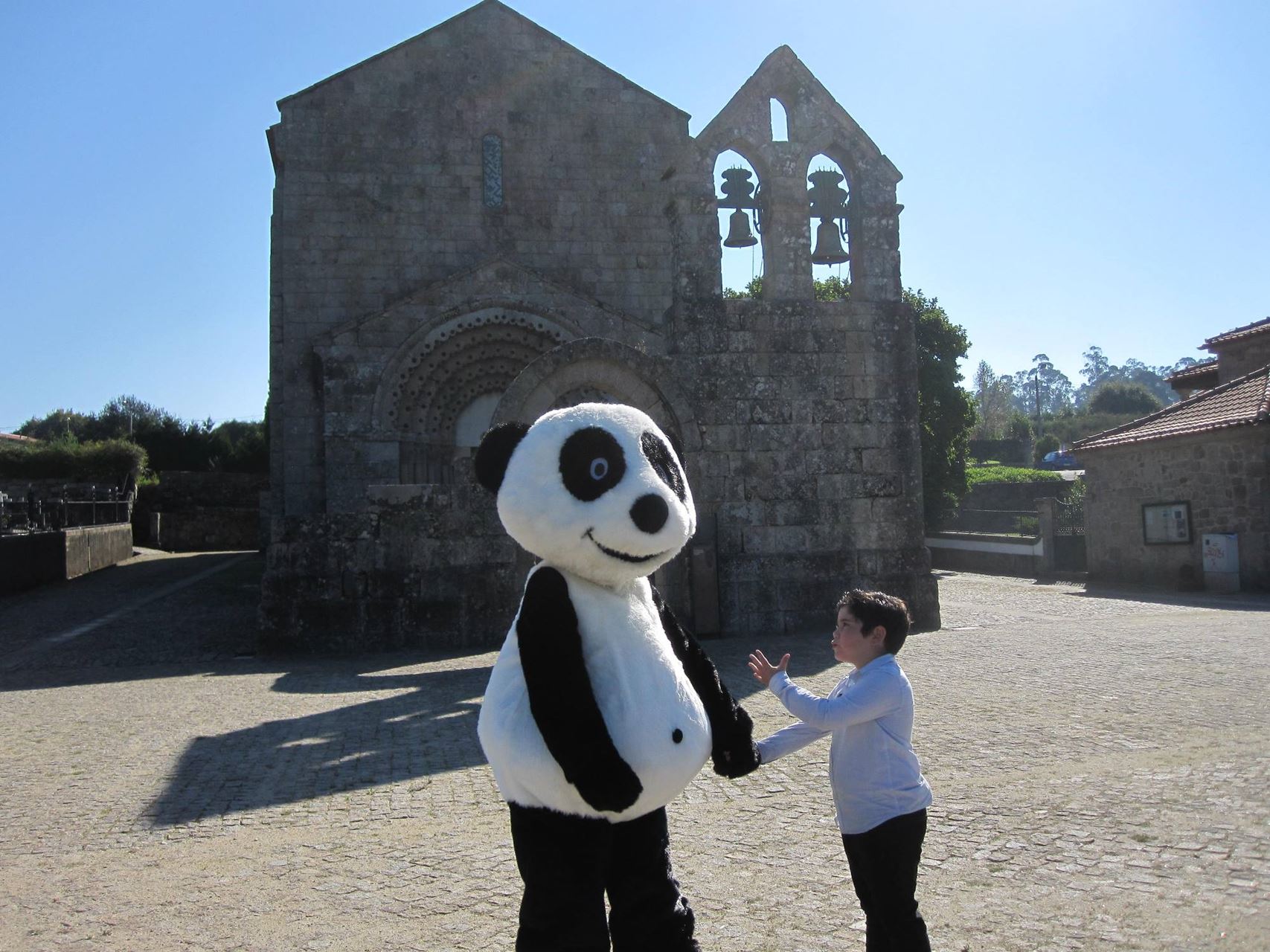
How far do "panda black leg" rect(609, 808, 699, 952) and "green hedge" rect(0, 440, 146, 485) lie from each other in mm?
36489

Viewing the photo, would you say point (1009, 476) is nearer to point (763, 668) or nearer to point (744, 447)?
point (744, 447)

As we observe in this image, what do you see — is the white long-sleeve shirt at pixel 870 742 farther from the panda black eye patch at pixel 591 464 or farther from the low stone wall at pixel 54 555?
the low stone wall at pixel 54 555

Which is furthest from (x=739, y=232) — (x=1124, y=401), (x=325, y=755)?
(x=1124, y=401)

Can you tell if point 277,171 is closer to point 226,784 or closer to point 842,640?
point 226,784

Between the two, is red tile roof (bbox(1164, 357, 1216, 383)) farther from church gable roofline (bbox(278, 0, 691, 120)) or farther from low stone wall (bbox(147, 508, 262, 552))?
low stone wall (bbox(147, 508, 262, 552))

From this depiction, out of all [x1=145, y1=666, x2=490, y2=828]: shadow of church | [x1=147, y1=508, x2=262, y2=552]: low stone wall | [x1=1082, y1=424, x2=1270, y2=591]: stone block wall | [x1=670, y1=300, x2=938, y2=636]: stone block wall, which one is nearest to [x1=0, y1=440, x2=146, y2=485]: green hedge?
Result: [x1=147, y1=508, x2=262, y2=552]: low stone wall

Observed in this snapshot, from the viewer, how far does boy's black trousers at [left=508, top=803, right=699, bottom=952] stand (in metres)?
2.47

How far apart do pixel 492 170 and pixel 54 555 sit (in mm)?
11070

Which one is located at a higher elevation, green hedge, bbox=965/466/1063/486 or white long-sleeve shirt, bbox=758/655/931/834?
green hedge, bbox=965/466/1063/486

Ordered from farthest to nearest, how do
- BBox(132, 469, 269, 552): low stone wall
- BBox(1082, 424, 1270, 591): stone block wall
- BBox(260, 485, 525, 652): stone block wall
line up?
BBox(132, 469, 269, 552): low stone wall
BBox(1082, 424, 1270, 591): stone block wall
BBox(260, 485, 525, 652): stone block wall

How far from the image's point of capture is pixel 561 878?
2473mm

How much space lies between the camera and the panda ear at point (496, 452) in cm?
279

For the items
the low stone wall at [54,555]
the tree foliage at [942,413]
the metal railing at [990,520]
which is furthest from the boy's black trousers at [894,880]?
the metal railing at [990,520]

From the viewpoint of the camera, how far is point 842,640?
116 inches
